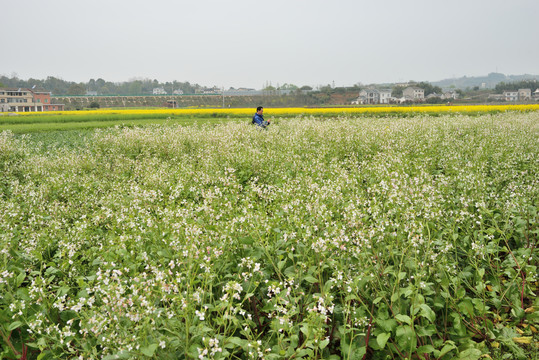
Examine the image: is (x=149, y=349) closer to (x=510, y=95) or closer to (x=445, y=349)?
(x=445, y=349)

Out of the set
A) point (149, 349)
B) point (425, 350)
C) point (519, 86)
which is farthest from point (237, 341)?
point (519, 86)

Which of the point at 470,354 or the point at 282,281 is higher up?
the point at 282,281

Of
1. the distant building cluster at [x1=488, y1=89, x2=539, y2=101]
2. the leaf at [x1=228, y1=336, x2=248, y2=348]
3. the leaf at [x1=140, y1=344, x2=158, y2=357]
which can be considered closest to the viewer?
the leaf at [x1=140, y1=344, x2=158, y2=357]

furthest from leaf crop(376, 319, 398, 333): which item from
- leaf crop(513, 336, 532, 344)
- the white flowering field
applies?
leaf crop(513, 336, 532, 344)

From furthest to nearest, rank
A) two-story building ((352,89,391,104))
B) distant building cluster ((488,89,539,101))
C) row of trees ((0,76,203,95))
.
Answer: row of trees ((0,76,203,95))
two-story building ((352,89,391,104))
distant building cluster ((488,89,539,101))

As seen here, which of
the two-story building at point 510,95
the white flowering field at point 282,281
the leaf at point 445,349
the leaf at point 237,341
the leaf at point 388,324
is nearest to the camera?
the leaf at point 237,341

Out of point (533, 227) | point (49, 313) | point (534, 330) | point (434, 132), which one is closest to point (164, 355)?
point (49, 313)

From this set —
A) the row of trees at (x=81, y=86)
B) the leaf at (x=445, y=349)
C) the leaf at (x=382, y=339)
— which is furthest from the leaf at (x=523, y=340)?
the row of trees at (x=81, y=86)

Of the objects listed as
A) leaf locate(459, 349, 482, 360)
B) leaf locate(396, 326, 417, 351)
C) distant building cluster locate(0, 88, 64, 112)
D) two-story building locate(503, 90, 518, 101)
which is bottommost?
leaf locate(459, 349, 482, 360)

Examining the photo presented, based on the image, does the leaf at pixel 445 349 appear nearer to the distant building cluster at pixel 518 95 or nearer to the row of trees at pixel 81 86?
the distant building cluster at pixel 518 95

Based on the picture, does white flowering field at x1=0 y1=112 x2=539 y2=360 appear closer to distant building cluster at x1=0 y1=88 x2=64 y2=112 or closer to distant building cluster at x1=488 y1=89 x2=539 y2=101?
distant building cluster at x1=488 y1=89 x2=539 y2=101

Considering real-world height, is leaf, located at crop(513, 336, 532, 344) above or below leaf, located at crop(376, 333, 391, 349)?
below

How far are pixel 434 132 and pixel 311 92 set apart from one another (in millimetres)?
68937

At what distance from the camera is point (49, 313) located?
3.77 metres
